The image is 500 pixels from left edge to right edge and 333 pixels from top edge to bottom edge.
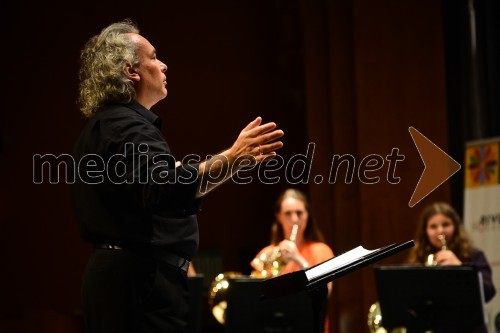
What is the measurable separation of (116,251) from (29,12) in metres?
4.75

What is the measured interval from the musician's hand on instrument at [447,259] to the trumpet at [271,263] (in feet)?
2.97

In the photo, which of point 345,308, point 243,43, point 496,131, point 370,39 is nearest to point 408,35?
point 370,39

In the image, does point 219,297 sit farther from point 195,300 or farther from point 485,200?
point 485,200

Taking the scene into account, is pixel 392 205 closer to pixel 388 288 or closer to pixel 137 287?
pixel 388 288

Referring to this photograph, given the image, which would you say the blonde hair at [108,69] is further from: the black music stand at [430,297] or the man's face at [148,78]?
the black music stand at [430,297]

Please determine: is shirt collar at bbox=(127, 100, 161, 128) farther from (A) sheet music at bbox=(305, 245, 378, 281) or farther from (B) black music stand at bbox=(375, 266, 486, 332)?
(B) black music stand at bbox=(375, 266, 486, 332)

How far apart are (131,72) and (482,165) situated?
149 inches

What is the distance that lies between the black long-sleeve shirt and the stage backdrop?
12.1ft

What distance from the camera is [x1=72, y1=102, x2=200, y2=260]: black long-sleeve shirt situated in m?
2.05

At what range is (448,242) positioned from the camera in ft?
15.9

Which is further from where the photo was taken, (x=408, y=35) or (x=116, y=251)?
(x=408, y=35)

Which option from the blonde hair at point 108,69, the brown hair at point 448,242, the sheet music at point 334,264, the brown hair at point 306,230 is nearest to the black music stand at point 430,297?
the brown hair at point 448,242

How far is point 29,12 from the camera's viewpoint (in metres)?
6.45

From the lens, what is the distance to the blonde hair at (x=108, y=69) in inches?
93.6
